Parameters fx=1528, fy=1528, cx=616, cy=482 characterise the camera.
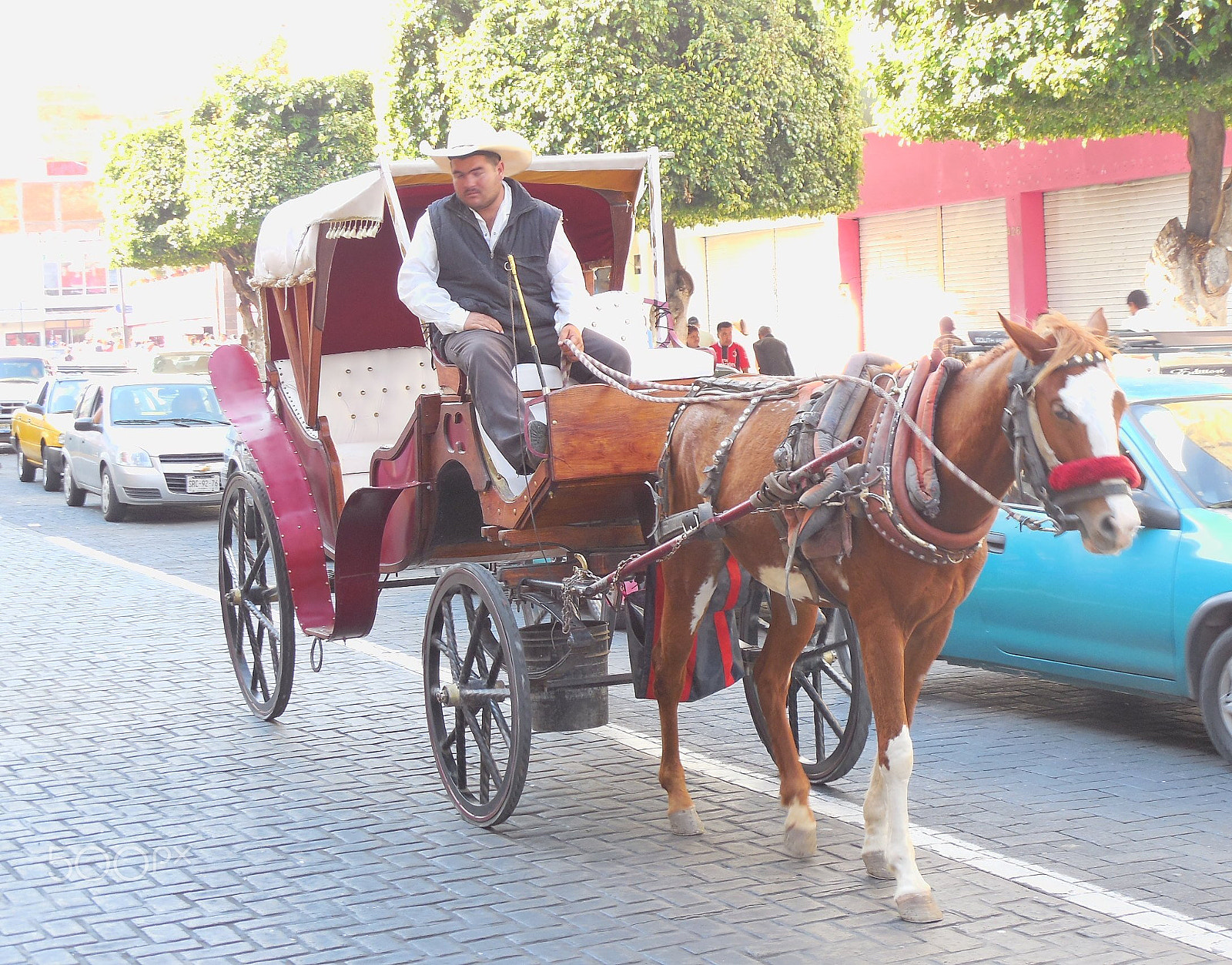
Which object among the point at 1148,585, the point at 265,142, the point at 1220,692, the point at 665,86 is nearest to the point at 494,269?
the point at 1148,585

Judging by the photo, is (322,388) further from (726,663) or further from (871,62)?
(871,62)

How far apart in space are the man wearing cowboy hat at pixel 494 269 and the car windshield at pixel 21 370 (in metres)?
28.0

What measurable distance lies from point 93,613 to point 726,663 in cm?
641

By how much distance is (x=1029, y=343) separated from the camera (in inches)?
172

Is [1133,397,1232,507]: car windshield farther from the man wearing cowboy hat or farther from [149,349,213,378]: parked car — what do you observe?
[149,349,213,378]: parked car

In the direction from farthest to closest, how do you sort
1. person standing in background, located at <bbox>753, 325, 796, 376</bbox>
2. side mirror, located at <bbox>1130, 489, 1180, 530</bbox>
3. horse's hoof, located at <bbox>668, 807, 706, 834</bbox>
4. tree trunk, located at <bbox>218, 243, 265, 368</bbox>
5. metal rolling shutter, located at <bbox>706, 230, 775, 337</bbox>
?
tree trunk, located at <bbox>218, 243, 265, 368</bbox> < metal rolling shutter, located at <bbox>706, 230, 775, 337</bbox> < person standing in background, located at <bbox>753, 325, 796, 376</bbox> < side mirror, located at <bbox>1130, 489, 1180, 530</bbox> < horse's hoof, located at <bbox>668, 807, 706, 834</bbox>

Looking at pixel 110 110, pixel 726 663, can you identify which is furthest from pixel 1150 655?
pixel 110 110

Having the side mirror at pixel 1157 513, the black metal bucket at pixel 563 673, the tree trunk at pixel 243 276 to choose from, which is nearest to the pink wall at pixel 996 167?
the side mirror at pixel 1157 513

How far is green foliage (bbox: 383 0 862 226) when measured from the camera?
17891mm

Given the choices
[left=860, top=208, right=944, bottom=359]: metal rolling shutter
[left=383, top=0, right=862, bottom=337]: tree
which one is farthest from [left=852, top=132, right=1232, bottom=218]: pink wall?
[left=383, top=0, right=862, bottom=337]: tree

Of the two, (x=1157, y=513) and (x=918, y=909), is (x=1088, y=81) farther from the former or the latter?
(x=918, y=909)

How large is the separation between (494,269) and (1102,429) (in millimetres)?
2884

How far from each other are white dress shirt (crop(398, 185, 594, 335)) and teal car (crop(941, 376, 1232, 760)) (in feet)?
7.26

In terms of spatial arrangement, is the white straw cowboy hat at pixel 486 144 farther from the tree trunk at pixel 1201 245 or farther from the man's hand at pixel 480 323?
the tree trunk at pixel 1201 245
